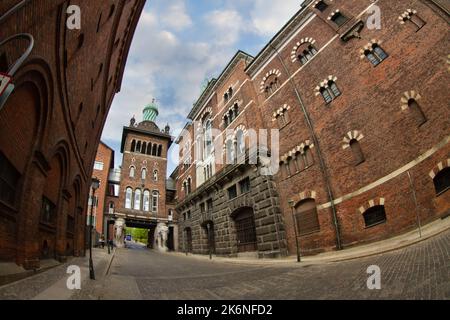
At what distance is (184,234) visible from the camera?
28.5 m

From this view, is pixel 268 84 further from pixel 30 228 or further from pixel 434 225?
pixel 30 228

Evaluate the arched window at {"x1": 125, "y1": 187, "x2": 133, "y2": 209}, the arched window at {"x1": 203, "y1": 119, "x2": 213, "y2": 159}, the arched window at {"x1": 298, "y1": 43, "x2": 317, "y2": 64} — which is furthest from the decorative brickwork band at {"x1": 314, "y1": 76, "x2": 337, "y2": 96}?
the arched window at {"x1": 125, "y1": 187, "x2": 133, "y2": 209}

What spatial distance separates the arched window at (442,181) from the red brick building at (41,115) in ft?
46.2

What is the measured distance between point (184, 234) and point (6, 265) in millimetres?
24226

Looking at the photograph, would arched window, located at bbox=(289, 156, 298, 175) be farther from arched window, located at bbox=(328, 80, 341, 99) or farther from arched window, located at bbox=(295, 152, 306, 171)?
arched window, located at bbox=(328, 80, 341, 99)

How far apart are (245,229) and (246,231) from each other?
7.1 inches

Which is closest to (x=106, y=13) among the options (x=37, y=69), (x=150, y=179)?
(x=37, y=69)

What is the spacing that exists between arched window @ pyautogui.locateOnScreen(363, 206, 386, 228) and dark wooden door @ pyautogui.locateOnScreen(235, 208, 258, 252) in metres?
7.62

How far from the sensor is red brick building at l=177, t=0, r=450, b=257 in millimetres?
10508

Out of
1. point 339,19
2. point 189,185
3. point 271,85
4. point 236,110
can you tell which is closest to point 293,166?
A: point 271,85

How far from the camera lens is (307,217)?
1426 centimetres

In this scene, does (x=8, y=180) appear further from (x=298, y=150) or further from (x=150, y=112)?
(x=150, y=112)

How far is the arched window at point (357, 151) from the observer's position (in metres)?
12.4

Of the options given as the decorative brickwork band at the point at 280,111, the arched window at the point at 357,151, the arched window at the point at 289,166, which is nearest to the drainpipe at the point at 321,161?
the decorative brickwork band at the point at 280,111
